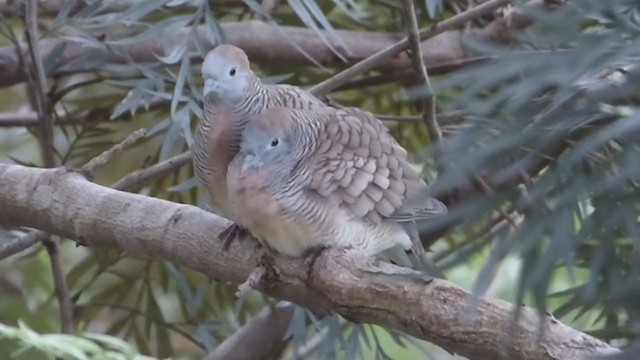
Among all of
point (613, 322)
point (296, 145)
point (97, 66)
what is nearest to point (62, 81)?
point (97, 66)

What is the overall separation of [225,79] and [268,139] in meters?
0.09

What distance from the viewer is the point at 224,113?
3.52 ft

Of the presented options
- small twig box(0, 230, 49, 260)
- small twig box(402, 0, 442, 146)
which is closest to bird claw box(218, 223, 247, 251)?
small twig box(402, 0, 442, 146)

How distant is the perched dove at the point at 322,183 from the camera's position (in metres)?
1.02

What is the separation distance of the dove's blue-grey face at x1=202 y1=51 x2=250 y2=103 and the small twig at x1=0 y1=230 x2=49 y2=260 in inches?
14.3

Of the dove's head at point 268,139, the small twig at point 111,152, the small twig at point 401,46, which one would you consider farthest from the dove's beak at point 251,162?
the small twig at point 401,46

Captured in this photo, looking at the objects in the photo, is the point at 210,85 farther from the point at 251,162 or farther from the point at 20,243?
the point at 20,243

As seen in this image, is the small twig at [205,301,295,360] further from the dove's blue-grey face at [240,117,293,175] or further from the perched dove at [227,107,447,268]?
the dove's blue-grey face at [240,117,293,175]

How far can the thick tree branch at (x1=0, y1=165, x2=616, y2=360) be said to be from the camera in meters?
0.81

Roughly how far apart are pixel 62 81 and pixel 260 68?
1.06 ft

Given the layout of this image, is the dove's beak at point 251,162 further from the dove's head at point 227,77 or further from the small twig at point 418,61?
the small twig at point 418,61

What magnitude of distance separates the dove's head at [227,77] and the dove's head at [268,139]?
50mm

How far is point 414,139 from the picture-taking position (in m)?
1.71

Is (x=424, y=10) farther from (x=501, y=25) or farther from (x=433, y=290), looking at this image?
(x=433, y=290)
